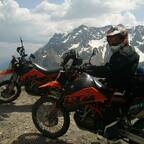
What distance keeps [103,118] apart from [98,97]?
0.52m

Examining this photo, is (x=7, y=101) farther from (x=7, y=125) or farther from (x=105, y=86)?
(x=105, y=86)

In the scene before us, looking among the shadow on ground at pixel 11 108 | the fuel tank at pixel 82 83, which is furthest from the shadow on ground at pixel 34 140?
the shadow on ground at pixel 11 108

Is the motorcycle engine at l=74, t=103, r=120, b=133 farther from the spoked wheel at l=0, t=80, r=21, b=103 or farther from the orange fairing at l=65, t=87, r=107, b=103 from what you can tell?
the spoked wheel at l=0, t=80, r=21, b=103

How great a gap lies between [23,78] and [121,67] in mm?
7284

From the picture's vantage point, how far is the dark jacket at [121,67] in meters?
8.70

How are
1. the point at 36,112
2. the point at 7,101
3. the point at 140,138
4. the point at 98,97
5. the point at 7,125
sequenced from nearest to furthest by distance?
the point at 140,138 → the point at 98,97 → the point at 36,112 → the point at 7,125 → the point at 7,101

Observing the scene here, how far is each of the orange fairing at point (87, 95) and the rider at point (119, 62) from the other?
375mm

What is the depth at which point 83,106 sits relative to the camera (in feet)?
30.7

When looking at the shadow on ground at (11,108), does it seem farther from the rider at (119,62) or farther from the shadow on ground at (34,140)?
the rider at (119,62)

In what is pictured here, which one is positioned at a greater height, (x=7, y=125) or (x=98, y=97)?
(x=98, y=97)

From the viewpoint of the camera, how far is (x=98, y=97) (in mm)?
9031

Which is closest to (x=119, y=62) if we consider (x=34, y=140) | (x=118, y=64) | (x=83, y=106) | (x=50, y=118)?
(x=118, y=64)

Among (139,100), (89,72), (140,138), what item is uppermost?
(89,72)

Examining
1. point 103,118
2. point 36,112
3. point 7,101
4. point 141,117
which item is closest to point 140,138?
point 141,117
